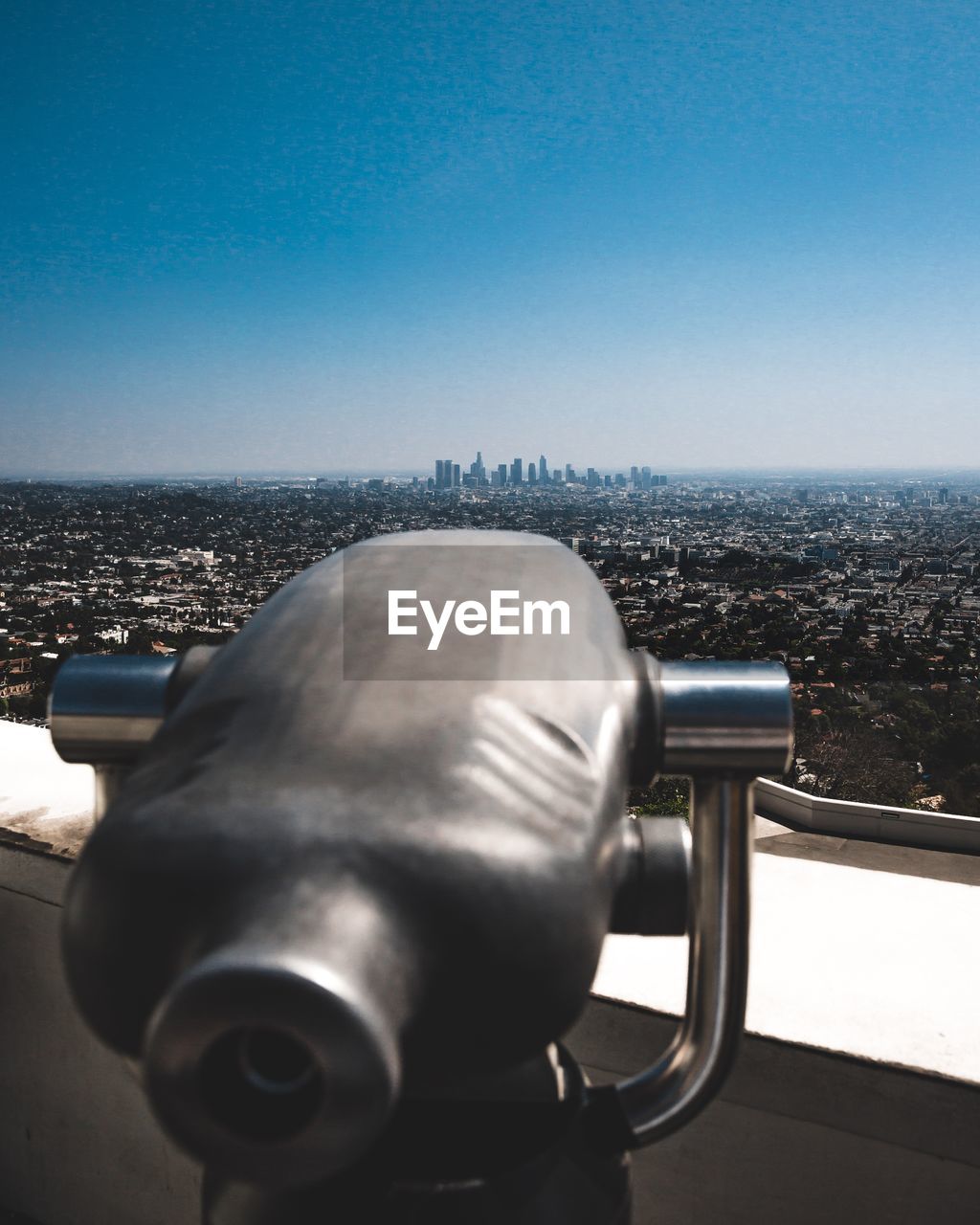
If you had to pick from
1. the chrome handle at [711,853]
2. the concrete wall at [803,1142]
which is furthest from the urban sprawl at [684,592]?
the concrete wall at [803,1142]

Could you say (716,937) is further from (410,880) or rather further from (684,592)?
(684,592)

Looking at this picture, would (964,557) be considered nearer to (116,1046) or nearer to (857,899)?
(857,899)

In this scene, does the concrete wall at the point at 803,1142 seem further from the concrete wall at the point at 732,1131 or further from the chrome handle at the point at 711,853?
the chrome handle at the point at 711,853

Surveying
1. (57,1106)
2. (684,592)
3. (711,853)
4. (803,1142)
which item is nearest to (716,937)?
(711,853)

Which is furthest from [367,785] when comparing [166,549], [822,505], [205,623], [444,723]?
[822,505]

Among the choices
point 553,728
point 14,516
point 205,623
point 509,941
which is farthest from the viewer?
point 14,516
